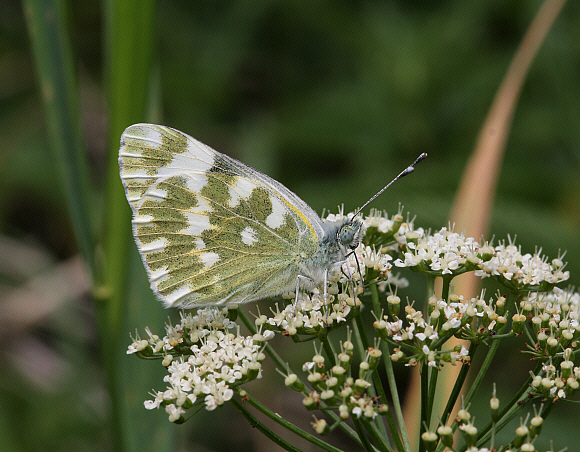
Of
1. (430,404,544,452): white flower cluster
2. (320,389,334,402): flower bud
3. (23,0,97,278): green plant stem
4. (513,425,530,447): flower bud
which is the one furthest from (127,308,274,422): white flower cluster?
(513,425,530,447): flower bud

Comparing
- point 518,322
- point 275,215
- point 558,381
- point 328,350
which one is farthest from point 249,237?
point 558,381

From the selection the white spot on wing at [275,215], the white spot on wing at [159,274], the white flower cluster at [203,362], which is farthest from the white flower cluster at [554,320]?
the white spot on wing at [159,274]

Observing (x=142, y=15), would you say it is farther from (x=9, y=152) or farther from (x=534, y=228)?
(x=9, y=152)

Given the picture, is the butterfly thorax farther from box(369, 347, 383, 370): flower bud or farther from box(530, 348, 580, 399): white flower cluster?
box(530, 348, 580, 399): white flower cluster

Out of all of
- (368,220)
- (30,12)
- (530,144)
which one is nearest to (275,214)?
(368,220)

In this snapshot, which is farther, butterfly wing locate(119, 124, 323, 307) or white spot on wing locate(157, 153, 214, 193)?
white spot on wing locate(157, 153, 214, 193)

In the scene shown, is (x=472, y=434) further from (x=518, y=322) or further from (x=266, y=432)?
(x=266, y=432)
